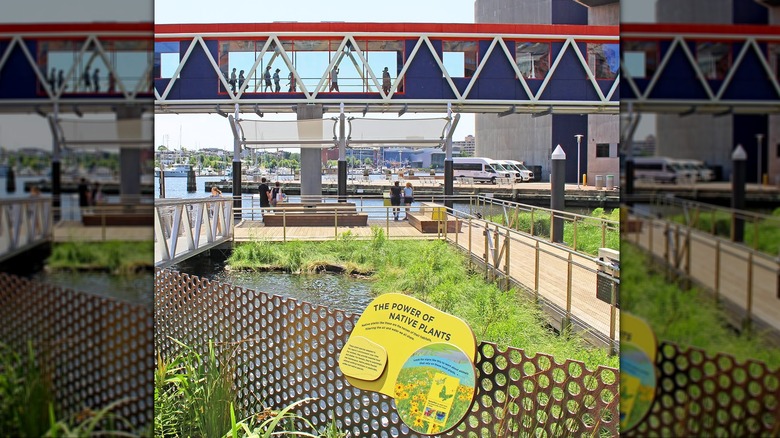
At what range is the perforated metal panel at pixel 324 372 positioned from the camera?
4.67 m

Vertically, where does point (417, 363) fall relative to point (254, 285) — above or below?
above

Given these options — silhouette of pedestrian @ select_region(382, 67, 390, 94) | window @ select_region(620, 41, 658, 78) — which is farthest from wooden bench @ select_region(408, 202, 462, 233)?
window @ select_region(620, 41, 658, 78)

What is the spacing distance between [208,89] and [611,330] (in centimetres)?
2313

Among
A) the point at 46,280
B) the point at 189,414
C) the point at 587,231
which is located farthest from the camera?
the point at 587,231

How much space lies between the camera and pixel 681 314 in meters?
1.64

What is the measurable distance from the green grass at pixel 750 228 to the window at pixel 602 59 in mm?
28603

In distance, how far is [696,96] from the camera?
164 centimetres

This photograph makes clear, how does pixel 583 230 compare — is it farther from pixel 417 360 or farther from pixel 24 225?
pixel 24 225

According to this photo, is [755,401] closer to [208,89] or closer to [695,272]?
[695,272]

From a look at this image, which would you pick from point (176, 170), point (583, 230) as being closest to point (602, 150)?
point (583, 230)

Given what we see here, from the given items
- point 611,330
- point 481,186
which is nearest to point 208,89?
point 481,186

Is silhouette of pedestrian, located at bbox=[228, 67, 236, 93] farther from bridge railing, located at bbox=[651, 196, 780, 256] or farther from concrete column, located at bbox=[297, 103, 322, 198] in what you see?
→ bridge railing, located at bbox=[651, 196, 780, 256]

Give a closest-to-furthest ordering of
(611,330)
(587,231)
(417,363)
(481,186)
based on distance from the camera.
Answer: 1. (417,363)
2. (611,330)
3. (587,231)
4. (481,186)

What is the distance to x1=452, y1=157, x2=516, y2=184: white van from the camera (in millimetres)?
48062
